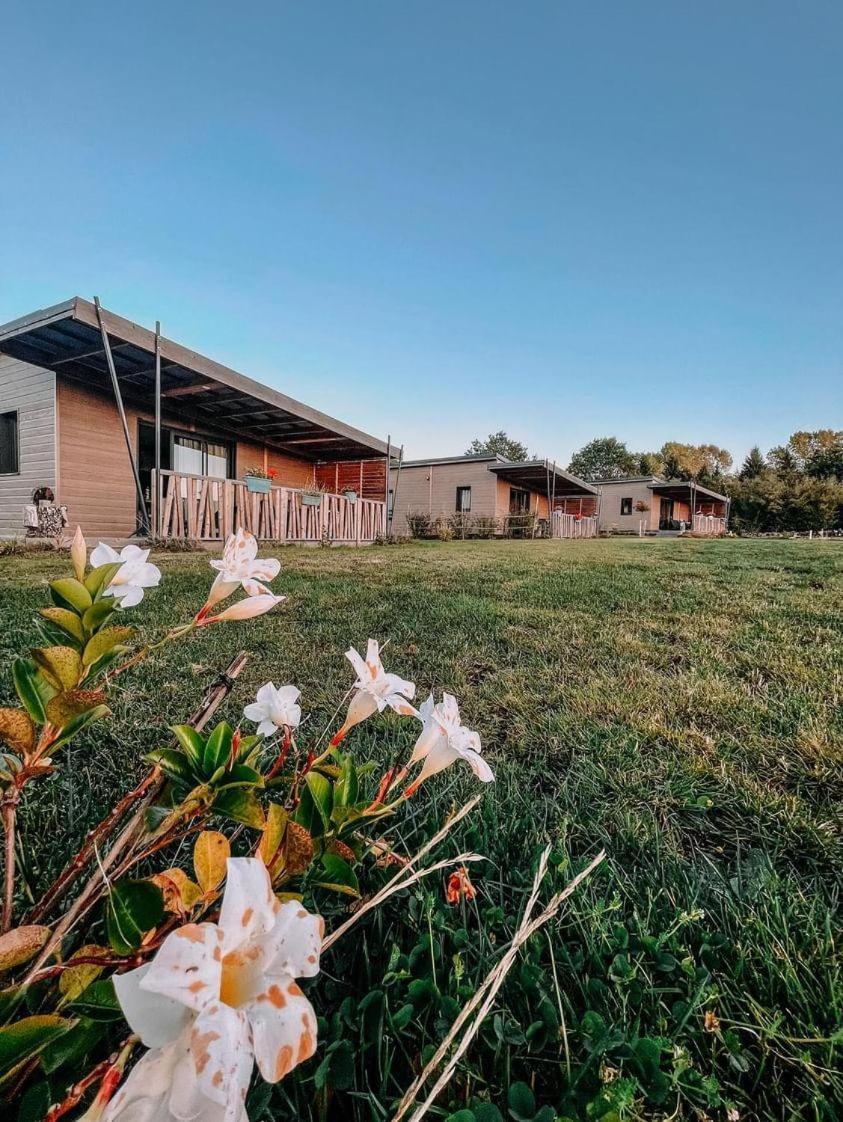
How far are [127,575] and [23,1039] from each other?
490 mm

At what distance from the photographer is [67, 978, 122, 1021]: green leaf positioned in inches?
14.7

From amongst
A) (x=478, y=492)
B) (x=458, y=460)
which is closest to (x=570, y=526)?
(x=478, y=492)

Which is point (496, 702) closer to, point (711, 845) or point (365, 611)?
point (711, 845)

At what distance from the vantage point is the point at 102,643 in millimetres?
540

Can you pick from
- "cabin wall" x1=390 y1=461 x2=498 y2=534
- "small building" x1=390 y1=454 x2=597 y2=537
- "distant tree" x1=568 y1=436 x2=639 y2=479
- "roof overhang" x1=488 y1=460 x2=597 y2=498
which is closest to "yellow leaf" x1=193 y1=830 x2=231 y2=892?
"roof overhang" x1=488 y1=460 x2=597 y2=498

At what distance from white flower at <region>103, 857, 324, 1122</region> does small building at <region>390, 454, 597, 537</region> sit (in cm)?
1989

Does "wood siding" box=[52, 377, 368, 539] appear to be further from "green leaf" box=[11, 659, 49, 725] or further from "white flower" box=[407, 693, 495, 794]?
"white flower" box=[407, 693, 495, 794]

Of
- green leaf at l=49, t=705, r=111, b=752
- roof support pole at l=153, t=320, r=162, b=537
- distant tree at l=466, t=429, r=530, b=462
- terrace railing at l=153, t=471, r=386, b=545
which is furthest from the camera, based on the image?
distant tree at l=466, t=429, r=530, b=462

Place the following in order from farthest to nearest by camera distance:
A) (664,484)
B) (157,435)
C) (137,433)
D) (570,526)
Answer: (664,484)
(570,526)
(137,433)
(157,435)

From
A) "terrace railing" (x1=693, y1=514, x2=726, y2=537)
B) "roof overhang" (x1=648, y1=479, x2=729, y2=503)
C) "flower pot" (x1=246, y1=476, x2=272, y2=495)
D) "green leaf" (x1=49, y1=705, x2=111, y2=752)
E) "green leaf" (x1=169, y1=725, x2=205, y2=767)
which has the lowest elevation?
"green leaf" (x1=169, y1=725, x2=205, y2=767)

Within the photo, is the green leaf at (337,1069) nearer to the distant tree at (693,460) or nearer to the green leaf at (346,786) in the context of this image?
the green leaf at (346,786)

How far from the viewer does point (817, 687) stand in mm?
2055

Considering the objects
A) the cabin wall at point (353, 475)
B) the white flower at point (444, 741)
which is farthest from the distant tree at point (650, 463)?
the white flower at point (444, 741)

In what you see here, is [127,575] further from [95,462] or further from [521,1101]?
[95,462]
